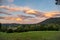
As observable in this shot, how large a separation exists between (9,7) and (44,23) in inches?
26.4

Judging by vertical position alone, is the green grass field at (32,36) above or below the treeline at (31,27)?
below

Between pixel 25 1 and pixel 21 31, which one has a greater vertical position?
pixel 25 1

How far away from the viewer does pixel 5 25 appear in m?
2.74

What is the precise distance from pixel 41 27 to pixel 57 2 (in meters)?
0.52

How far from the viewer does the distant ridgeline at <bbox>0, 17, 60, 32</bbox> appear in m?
2.74

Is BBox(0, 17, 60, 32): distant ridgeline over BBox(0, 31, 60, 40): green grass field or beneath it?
over

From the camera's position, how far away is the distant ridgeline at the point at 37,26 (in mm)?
2742

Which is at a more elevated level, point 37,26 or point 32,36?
point 37,26

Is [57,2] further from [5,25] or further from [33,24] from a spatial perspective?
[5,25]

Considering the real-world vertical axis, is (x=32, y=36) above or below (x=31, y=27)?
below

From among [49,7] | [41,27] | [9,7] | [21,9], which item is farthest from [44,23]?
[9,7]

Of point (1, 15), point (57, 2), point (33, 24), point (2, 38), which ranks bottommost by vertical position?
point (2, 38)

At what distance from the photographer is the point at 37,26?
9.11ft

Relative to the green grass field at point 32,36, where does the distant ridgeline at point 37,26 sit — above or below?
above
